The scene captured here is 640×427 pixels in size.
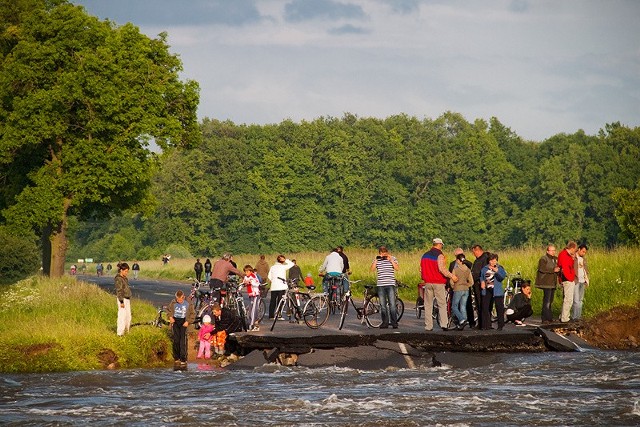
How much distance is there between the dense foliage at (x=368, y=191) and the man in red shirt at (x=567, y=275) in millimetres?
75093

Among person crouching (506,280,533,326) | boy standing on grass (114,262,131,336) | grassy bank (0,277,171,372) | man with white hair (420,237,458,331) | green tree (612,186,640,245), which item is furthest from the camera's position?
green tree (612,186,640,245)

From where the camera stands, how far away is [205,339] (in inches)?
1190

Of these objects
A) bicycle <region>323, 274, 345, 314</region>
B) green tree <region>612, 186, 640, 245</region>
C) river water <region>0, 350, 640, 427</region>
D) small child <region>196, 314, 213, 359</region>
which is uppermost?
green tree <region>612, 186, 640, 245</region>

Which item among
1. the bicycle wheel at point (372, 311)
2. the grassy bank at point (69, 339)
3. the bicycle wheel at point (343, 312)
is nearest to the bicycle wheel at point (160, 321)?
the grassy bank at point (69, 339)

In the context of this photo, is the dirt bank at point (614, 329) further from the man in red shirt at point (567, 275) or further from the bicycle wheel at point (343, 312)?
the bicycle wheel at point (343, 312)

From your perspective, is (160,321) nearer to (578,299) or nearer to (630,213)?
(578,299)

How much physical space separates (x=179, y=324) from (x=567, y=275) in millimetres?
10782

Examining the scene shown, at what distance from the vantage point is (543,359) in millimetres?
29250

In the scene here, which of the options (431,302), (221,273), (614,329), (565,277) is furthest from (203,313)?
(614,329)

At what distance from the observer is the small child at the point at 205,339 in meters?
30.1

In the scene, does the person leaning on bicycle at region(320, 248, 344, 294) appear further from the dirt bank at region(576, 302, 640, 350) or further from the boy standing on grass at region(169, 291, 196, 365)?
the dirt bank at region(576, 302, 640, 350)

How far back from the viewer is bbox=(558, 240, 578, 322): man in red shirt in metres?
32.5

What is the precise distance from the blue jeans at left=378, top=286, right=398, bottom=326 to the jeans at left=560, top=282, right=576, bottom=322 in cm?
463

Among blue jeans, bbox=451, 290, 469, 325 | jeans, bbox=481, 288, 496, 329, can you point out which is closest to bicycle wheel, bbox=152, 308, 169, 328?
blue jeans, bbox=451, 290, 469, 325
